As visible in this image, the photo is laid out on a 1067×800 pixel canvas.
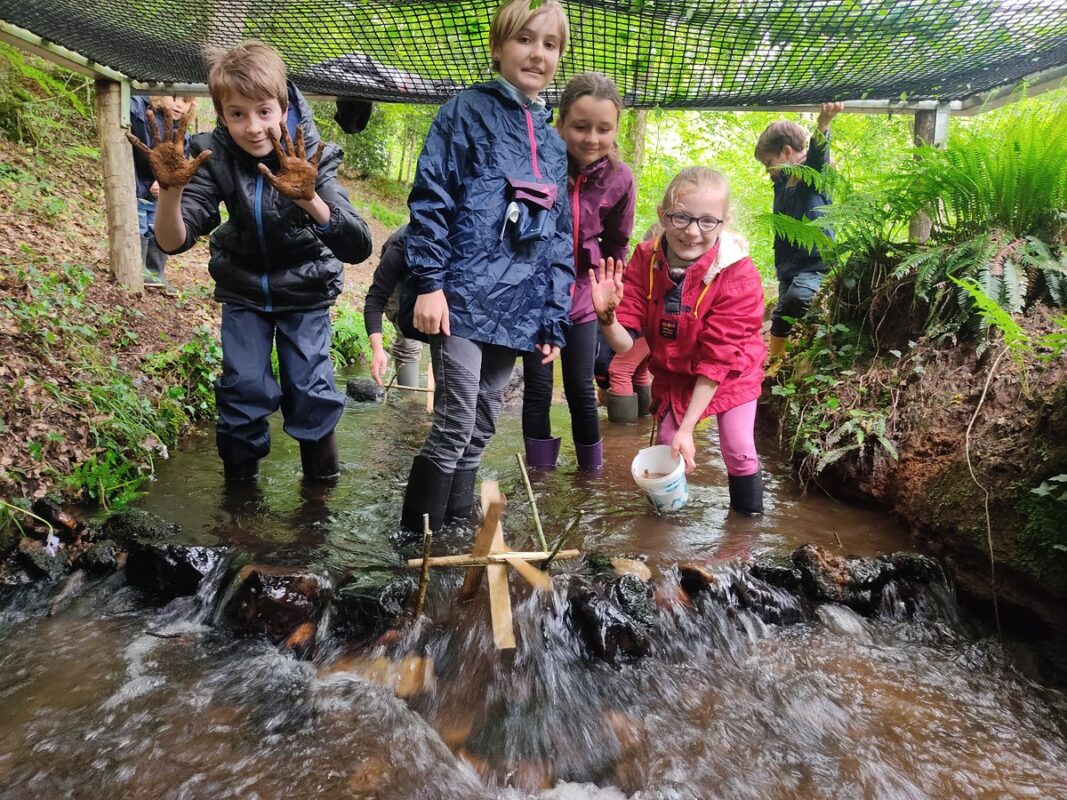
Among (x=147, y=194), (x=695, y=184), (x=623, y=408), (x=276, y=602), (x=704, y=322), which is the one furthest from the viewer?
(x=147, y=194)

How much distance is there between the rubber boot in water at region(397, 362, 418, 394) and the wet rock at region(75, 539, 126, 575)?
377 centimetres

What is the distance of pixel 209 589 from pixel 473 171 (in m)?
2.07

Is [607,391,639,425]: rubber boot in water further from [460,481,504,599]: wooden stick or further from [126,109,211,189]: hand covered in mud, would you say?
[126,109,211,189]: hand covered in mud

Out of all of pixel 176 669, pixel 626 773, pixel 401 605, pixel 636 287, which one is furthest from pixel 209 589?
pixel 636 287

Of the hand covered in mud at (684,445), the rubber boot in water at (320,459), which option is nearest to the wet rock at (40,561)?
the rubber boot in water at (320,459)

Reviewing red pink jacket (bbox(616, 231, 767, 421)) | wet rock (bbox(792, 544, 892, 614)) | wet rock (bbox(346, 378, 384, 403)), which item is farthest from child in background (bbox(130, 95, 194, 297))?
wet rock (bbox(792, 544, 892, 614))

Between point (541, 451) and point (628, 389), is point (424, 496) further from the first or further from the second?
point (628, 389)

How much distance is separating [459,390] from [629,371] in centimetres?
265

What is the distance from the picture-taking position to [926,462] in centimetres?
338

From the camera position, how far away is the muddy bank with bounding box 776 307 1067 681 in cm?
260

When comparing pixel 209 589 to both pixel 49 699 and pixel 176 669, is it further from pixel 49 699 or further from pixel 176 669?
pixel 49 699

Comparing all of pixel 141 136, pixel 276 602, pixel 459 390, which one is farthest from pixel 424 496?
pixel 141 136

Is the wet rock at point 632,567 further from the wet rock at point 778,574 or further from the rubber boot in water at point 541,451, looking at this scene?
the rubber boot in water at point 541,451

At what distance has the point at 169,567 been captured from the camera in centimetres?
270
